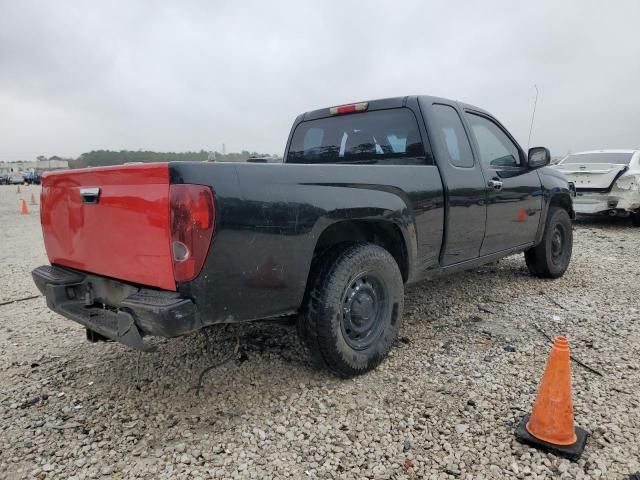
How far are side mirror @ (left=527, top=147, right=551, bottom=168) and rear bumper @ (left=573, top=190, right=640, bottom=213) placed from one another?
4933mm

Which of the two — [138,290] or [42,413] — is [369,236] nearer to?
[138,290]

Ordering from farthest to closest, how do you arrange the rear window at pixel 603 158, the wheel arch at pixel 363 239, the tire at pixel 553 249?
the rear window at pixel 603 158
the tire at pixel 553 249
the wheel arch at pixel 363 239

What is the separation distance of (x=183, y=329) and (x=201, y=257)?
35 cm

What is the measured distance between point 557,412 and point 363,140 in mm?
2533

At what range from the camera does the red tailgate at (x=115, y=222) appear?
2.18 meters

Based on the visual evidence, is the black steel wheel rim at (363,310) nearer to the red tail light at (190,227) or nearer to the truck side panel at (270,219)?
the truck side panel at (270,219)

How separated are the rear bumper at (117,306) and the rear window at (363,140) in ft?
7.34

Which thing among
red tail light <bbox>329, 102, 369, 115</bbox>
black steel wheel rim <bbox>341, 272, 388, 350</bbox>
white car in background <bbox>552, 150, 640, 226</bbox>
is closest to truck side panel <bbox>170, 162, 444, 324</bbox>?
black steel wheel rim <bbox>341, 272, 388, 350</bbox>

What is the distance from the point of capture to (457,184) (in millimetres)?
3680

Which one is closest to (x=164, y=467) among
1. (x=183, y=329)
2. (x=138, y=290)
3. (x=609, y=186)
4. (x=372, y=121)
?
(x=183, y=329)

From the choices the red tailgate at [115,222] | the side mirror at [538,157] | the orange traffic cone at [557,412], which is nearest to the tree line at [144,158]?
the red tailgate at [115,222]

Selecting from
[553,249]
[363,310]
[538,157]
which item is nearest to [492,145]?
[538,157]

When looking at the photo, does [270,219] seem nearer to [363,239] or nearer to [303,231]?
[303,231]

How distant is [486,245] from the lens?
4.17 meters
